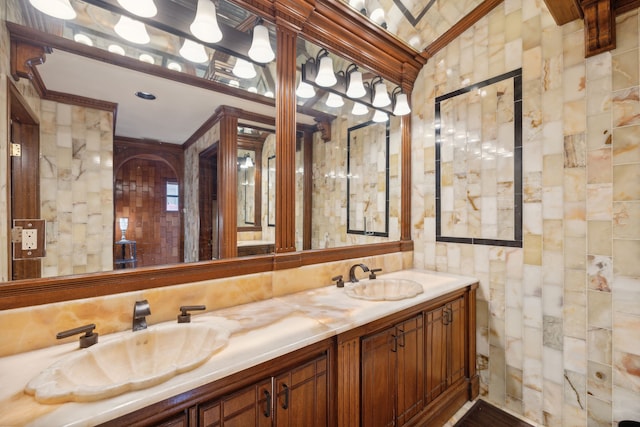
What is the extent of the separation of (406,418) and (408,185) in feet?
5.73

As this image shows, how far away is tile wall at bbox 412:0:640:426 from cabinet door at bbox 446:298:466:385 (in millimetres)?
219

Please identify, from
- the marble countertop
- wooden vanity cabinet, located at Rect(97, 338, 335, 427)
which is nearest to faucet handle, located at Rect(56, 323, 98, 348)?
the marble countertop

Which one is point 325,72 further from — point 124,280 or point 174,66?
point 124,280

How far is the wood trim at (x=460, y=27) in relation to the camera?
2.12 metres

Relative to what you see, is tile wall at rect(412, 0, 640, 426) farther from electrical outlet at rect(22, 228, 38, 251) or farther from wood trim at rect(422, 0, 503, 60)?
electrical outlet at rect(22, 228, 38, 251)

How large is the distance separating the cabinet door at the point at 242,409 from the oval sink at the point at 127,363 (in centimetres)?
16

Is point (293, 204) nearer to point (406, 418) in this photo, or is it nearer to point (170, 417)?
point (170, 417)

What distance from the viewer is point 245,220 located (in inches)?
71.7

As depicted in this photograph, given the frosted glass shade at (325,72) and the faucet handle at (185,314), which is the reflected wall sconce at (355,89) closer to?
the frosted glass shade at (325,72)

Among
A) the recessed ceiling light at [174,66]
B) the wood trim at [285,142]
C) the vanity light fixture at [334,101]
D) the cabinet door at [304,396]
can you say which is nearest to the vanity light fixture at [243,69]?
the wood trim at [285,142]

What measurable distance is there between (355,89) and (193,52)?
3.96 feet

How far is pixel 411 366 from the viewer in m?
1.69

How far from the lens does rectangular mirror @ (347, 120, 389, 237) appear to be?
2.53 metres

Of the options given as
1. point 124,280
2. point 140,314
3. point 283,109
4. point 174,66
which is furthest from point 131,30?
point 140,314
